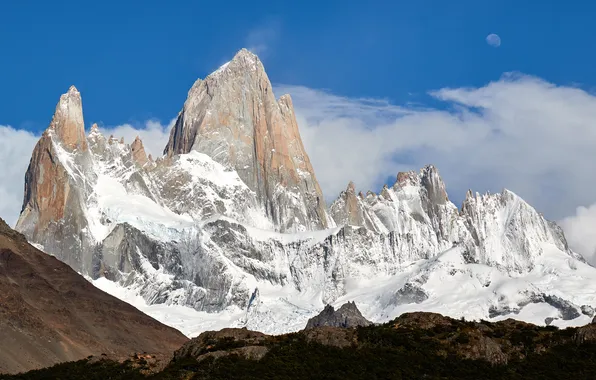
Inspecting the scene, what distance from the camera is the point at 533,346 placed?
85812mm

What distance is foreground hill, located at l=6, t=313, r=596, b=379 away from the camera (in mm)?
80812

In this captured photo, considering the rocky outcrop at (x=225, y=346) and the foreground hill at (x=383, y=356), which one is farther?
the rocky outcrop at (x=225, y=346)

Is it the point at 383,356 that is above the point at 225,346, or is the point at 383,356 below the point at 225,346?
above

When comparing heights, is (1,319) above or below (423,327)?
above

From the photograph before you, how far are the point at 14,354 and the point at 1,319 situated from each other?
675 inches

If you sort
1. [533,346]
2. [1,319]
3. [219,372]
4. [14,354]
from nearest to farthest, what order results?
1. [219,372]
2. [533,346]
3. [14,354]
4. [1,319]

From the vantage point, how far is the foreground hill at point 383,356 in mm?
80812

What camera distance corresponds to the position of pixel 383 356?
8338 centimetres

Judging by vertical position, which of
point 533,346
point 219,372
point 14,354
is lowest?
point 219,372

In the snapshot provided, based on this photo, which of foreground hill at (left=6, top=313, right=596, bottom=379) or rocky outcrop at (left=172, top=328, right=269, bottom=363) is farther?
rocky outcrop at (left=172, top=328, right=269, bottom=363)

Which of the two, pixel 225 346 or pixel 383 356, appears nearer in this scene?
pixel 383 356

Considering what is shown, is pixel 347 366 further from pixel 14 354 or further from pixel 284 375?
pixel 14 354

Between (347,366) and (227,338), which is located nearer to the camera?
(347,366)

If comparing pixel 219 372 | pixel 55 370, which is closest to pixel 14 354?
pixel 55 370
